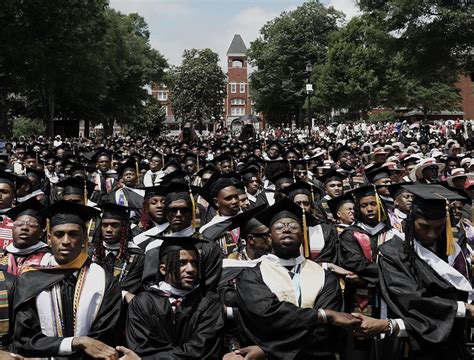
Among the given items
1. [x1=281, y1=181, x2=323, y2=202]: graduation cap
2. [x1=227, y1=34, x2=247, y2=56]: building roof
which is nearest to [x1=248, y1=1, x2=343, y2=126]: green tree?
[x1=227, y1=34, x2=247, y2=56]: building roof

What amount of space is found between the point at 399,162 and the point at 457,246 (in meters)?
7.07

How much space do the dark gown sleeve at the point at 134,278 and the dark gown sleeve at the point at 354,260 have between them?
163 centimetres

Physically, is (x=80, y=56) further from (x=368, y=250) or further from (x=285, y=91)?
(x=285, y=91)

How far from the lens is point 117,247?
5590 mm

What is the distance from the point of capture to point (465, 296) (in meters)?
4.21

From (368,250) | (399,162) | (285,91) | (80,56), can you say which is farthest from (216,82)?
(368,250)

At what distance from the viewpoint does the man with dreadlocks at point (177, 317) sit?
4039 mm

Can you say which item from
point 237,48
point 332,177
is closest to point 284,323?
point 332,177

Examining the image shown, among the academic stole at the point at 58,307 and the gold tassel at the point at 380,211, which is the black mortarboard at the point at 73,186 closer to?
the gold tassel at the point at 380,211

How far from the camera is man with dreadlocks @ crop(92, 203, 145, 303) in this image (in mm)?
5234

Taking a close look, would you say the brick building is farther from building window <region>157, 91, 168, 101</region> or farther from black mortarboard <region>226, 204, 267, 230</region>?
black mortarboard <region>226, 204, 267, 230</region>

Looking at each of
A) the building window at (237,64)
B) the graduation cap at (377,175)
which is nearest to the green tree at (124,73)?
the graduation cap at (377,175)

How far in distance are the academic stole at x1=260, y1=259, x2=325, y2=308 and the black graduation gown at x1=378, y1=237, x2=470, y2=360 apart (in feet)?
1.54

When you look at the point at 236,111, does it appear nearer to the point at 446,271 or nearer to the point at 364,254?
the point at 364,254
